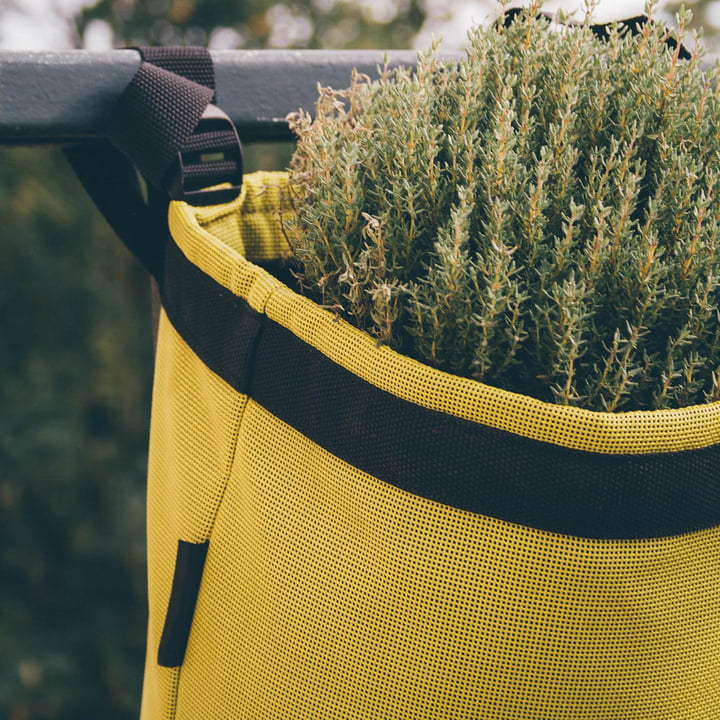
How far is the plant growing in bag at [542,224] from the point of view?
569mm

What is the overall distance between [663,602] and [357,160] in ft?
1.41

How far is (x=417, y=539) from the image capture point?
567 millimetres

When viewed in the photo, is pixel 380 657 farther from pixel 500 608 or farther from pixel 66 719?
pixel 66 719

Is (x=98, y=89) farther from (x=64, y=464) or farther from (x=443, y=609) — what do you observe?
(x=64, y=464)

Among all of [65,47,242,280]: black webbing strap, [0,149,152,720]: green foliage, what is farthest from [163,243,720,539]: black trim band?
[0,149,152,720]: green foliage

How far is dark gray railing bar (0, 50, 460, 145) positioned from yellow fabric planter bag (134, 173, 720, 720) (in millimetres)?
179

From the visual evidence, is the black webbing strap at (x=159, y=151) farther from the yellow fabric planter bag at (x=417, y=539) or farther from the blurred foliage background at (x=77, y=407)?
the blurred foliage background at (x=77, y=407)

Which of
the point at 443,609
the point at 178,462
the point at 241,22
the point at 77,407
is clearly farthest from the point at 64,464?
the point at 443,609

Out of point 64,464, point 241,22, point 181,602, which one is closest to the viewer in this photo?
point 181,602

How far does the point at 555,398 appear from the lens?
58 cm

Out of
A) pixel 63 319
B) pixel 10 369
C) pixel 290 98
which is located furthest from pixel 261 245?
pixel 63 319

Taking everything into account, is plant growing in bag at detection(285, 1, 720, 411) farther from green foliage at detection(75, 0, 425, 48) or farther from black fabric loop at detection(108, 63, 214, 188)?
A: green foliage at detection(75, 0, 425, 48)

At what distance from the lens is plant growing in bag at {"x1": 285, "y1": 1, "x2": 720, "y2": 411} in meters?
0.57

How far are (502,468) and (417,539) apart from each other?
89 millimetres
